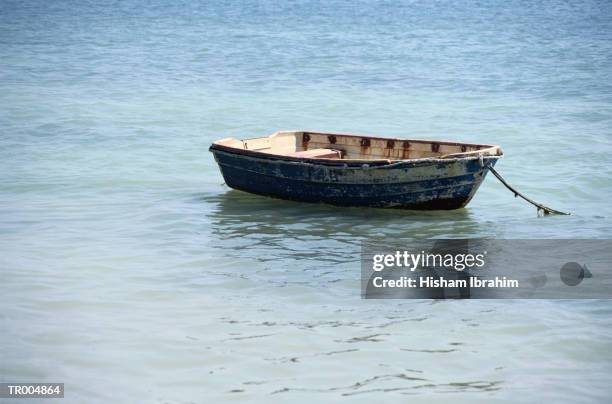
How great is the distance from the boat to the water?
305 mm

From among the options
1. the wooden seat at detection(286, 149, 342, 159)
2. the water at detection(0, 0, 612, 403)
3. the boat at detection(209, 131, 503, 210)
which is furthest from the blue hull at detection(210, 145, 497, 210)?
the wooden seat at detection(286, 149, 342, 159)

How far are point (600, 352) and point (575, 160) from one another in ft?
39.3

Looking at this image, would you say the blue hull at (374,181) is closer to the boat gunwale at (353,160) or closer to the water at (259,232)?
the boat gunwale at (353,160)

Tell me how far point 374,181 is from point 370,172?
0.56 ft

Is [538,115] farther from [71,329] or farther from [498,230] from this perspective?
[71,329]

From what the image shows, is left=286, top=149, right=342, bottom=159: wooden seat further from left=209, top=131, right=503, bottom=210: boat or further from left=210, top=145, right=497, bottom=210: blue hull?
left=210, top=145, right=497, bottom=210: blue hull

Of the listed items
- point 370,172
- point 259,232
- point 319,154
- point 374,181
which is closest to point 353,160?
point 370,172

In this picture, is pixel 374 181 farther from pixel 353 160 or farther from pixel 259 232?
pixel 259 232

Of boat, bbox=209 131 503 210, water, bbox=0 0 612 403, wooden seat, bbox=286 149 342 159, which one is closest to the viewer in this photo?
water, bbox=0 0 612 403

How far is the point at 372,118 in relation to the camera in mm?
26562

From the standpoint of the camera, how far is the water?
353 inches

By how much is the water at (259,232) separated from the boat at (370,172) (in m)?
0.31

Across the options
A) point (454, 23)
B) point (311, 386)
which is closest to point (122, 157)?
point (311, 386)

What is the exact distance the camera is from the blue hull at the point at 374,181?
47.9 feet
